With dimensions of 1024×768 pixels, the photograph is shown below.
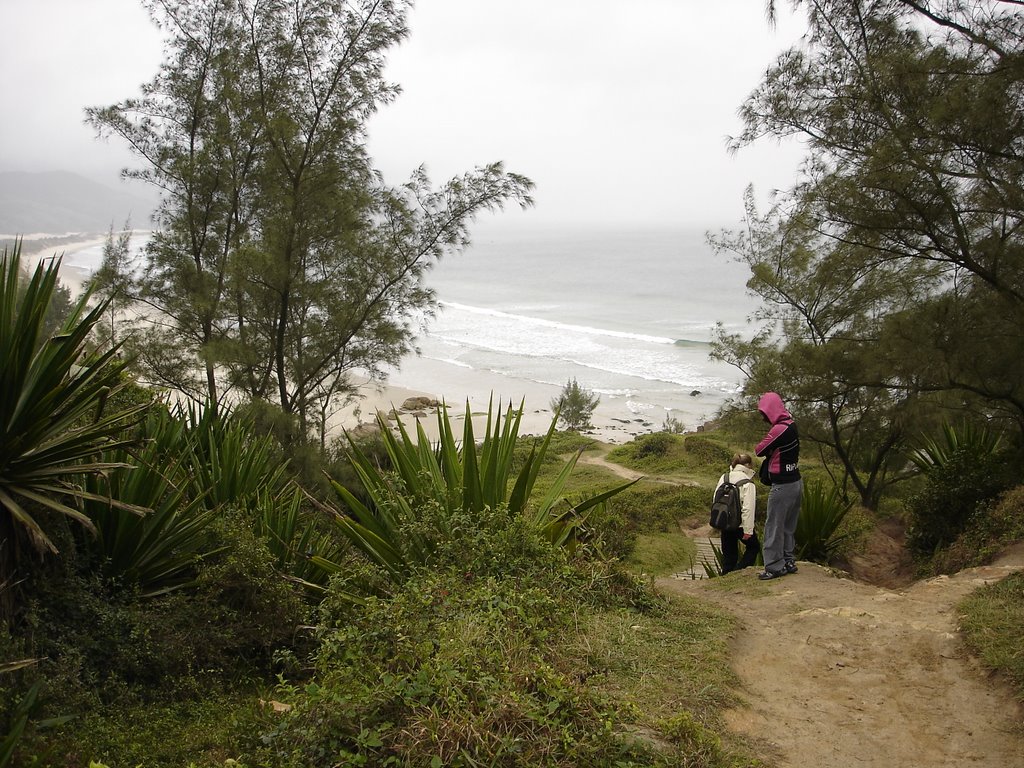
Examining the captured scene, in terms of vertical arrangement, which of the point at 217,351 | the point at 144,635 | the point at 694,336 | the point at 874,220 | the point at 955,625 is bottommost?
the point at 144,635

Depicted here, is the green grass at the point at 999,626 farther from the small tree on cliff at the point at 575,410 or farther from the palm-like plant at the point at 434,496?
the small tree on cliff at the point at 575,410

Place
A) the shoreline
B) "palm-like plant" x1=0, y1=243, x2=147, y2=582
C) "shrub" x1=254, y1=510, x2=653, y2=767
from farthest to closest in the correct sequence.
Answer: the shoreline → "palm-like plant" x1=0, y1=243, x2=147, y2=582 → "shrub" x1=254, y1=510, x2=653, y2=767

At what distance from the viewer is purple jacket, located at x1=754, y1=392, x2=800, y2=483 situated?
668 centimetres

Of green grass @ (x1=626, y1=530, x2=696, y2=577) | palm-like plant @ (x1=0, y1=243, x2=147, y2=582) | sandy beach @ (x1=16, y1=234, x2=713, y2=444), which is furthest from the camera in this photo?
sandy beach @ (x1=16, y1=234, x2=713, y2=444)

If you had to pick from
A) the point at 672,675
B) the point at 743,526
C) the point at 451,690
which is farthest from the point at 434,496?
the point at 743,526

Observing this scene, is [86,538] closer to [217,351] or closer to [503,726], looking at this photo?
[503,726]

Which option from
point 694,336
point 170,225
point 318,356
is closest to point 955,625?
point 318,356

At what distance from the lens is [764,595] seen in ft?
20.5

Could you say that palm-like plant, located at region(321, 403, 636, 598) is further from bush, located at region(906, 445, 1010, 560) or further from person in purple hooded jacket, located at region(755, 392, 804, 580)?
bush, located at region(906, 445, 1010, 560)

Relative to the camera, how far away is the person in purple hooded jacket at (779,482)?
22.0ft

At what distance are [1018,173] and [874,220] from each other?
4.25ft

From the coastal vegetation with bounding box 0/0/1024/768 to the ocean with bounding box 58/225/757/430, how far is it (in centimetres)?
210

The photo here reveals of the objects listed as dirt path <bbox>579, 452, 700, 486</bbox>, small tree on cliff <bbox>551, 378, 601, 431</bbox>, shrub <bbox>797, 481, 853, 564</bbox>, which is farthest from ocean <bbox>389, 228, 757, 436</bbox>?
dirt path <bbox>579, 452, 700, 486</bbox>

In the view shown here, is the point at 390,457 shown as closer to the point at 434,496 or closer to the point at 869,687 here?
the point at 434,496
